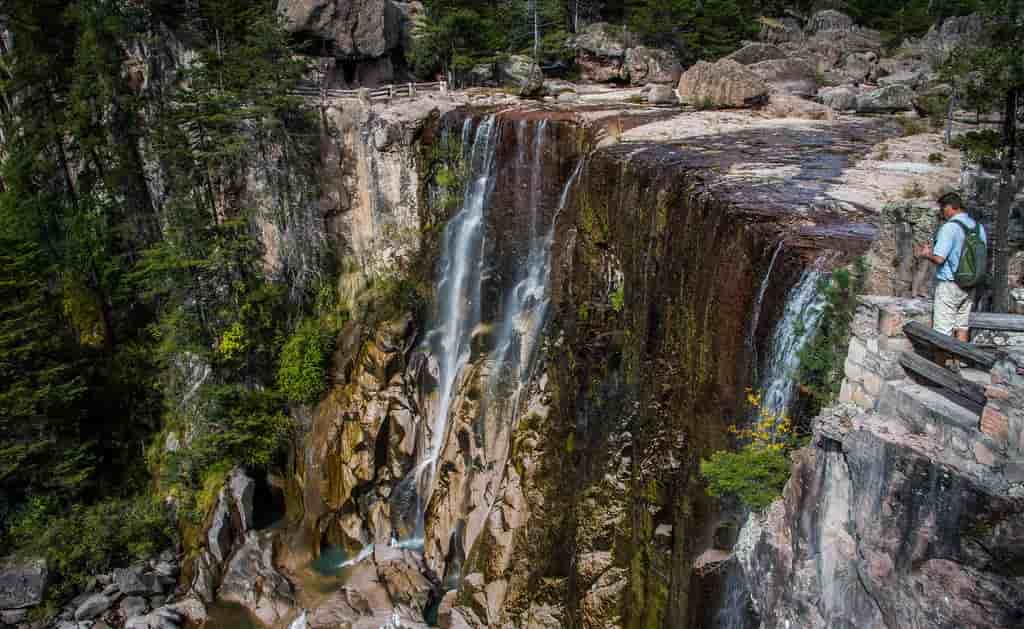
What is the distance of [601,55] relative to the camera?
2958 cm

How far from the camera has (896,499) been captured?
20.1 ft

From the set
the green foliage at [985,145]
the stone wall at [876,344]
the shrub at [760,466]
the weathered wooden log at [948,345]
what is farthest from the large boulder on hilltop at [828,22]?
the weathered wooden log at [948,345]

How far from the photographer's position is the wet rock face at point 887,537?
5.31 meters

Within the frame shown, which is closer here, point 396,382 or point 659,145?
point 659,145

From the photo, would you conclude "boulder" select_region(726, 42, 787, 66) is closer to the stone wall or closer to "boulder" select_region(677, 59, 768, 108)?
"boulder" select_region(677, 59, 768, 108)

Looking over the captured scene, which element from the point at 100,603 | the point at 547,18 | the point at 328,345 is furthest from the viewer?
the point at 547,18

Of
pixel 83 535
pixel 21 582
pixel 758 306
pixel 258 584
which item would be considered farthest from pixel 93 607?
pixel 758 306

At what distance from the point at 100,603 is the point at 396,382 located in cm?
942

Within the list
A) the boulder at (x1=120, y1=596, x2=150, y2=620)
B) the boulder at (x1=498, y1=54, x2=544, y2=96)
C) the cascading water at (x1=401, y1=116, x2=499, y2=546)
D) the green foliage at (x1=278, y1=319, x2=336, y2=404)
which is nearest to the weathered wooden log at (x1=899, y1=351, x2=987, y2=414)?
the cascading water at (x1=401, y1=116, x2=499, y2=546)

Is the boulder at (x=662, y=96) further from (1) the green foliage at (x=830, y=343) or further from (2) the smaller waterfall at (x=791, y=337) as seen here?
(1) the green foliage at (x=830, y=343)

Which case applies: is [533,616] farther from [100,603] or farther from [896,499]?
[100,603]

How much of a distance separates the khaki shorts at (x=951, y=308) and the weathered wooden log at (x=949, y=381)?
0.38 metres

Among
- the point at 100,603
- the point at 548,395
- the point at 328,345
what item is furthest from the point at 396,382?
the point at 100,603

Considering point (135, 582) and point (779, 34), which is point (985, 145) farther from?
point (779, 34)
